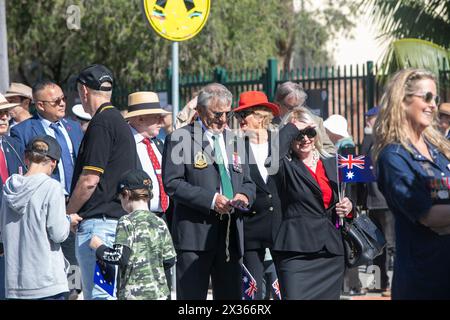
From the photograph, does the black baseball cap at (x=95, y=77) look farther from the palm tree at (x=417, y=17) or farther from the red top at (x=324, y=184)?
the palm tree at (x=417, y=17)

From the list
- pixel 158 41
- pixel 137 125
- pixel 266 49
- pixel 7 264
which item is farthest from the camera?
pixel 266 49

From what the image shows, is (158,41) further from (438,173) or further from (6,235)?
(438,173)

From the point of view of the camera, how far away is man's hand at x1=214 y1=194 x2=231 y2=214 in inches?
290

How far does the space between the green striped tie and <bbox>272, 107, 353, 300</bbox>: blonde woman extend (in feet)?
1.29

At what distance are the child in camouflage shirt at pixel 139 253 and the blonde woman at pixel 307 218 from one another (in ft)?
3.81

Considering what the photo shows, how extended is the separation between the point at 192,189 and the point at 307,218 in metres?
0.90

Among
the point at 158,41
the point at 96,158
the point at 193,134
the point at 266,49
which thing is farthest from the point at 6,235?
the point at 266,49

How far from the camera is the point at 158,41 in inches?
784

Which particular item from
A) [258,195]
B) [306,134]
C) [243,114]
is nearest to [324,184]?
[306,134]

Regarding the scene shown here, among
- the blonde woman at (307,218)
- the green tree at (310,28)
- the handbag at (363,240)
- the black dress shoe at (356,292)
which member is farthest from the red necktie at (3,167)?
the green tree at (310,28)

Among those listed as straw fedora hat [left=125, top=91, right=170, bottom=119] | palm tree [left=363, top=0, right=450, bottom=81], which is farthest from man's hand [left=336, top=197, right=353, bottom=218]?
palm tree [left=363, top=0, right=450, bottom=81]

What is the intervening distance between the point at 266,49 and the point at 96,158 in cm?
1492

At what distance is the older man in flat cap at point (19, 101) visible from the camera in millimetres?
10469

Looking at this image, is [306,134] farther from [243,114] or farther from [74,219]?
[74,219]
